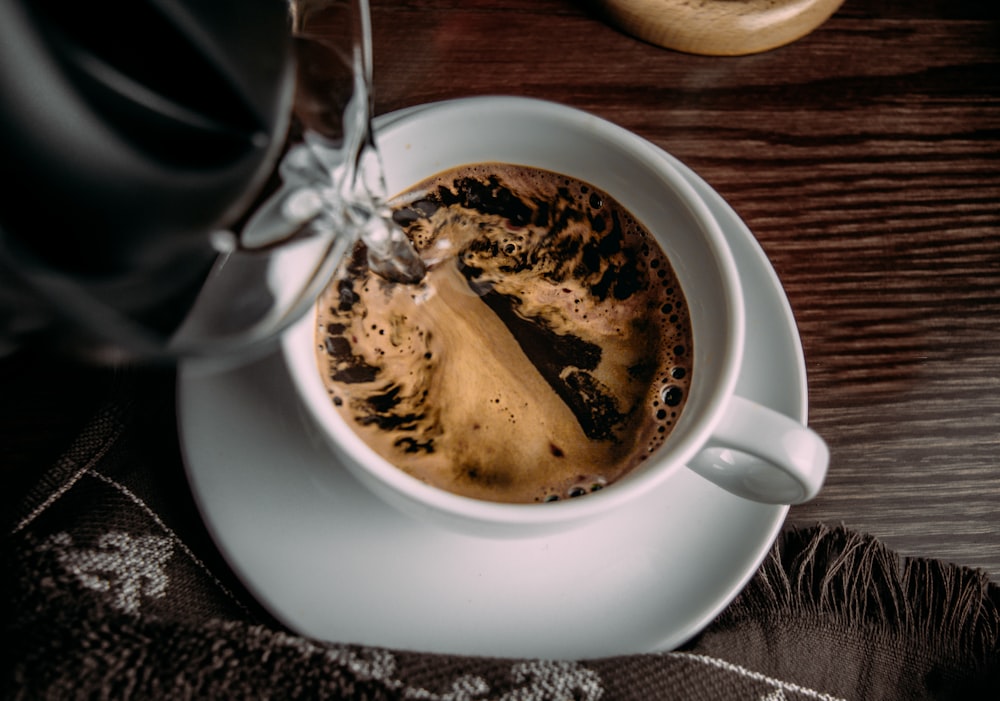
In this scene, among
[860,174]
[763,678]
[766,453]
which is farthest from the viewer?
[860,174]

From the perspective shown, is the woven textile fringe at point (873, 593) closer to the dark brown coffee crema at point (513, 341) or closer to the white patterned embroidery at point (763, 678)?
the white patterned embroidery at point (763, 678)

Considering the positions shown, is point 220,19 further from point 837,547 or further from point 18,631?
point 837,547

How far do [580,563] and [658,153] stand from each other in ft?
0.88

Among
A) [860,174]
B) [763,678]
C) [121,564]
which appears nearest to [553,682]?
[763,678]

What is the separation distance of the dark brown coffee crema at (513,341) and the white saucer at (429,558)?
0.12 feet

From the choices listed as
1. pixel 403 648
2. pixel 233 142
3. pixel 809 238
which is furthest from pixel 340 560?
pixel 809 238

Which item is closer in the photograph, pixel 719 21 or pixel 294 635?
pixel 294 635

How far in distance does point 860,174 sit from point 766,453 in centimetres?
35

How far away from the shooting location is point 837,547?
635 mm

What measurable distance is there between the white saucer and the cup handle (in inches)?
2.9

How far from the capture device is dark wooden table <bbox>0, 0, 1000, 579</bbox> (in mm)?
679

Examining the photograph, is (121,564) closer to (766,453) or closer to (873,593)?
(766,453)

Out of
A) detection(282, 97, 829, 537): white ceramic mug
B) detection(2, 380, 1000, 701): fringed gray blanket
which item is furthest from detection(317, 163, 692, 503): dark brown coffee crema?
detection(2, 380, 1000, 701): fringed gray blanket

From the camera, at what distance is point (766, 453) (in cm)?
47
